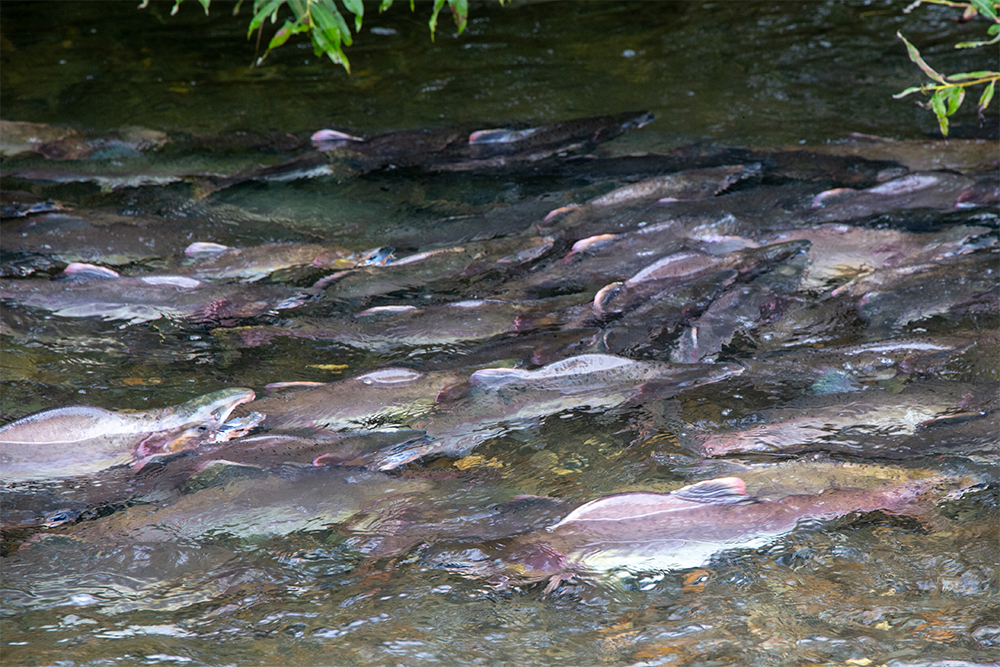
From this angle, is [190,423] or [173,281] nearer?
[190,423]

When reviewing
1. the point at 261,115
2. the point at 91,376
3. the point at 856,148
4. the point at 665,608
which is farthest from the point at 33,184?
the point at 856,148

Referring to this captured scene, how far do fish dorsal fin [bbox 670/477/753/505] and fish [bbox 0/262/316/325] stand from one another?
8.40 feet

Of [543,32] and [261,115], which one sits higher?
[543,32]

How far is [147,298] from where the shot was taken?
4523 millimetres

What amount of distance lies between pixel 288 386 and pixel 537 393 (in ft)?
3.63

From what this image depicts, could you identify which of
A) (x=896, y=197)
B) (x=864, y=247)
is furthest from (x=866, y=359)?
(x=896, y=197)

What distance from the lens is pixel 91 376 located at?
3.99 metres

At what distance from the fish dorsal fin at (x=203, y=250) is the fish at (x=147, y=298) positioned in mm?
425

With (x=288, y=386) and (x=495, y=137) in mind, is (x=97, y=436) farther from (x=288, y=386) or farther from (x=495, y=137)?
(x=495, y=137)

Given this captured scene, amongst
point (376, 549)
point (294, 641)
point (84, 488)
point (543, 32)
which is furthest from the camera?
point (543, 32)

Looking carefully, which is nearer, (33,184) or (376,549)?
(376,549)

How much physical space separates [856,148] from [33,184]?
5.95 m

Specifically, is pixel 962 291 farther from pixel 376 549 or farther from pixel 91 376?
pixel 91 376

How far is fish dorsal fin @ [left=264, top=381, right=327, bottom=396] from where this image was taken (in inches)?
147
